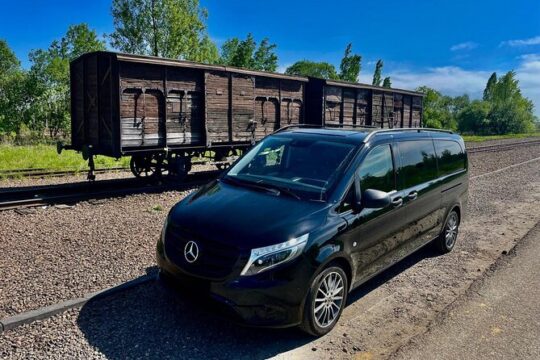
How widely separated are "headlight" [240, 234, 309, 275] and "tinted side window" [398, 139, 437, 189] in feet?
6.92

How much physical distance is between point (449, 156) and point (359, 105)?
39.8ft

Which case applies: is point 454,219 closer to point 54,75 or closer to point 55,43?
point 54,75

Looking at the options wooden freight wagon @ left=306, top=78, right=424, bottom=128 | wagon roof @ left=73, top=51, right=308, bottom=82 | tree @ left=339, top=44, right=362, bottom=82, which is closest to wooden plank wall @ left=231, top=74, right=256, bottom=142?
wagon roof @ left=73, top=51, right=308, bottom=82

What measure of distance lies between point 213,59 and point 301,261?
43302 millimetres

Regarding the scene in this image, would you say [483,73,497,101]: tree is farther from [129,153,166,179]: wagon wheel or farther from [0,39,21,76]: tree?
[129,153,166,179]: wagon wheel

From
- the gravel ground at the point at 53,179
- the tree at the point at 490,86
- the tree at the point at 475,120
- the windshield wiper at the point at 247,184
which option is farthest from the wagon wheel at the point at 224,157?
the tree at the point at 490,86

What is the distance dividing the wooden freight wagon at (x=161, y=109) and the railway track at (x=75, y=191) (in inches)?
17.1

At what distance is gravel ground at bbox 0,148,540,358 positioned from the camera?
361cm

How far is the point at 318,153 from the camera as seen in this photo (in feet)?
15.3

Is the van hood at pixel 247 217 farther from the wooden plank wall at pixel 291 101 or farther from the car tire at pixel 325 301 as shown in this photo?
the wooden plank wall at pixel 291 101

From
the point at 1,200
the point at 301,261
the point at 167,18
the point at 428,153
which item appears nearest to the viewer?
the point at 301,261

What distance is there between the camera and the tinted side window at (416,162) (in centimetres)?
507

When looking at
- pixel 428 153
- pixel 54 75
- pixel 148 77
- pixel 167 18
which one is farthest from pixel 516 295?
pixel 54 75

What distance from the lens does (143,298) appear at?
14.5 ft
